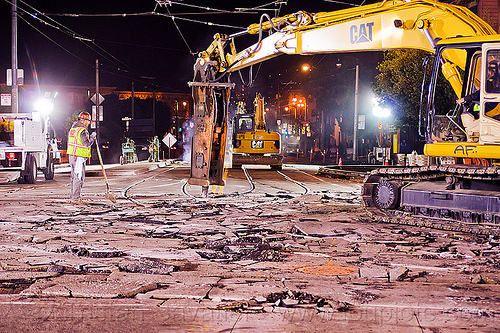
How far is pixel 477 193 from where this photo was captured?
10.8m

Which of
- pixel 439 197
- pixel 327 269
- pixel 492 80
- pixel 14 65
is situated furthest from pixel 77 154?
pixel 14 65

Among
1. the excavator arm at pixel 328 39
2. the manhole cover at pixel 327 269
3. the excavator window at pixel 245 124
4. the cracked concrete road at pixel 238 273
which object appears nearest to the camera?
the cracked concrete road at pixel 238 273

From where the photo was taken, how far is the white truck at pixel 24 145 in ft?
72.8

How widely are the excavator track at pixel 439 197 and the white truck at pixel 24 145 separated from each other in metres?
14.6

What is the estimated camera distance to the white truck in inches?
874

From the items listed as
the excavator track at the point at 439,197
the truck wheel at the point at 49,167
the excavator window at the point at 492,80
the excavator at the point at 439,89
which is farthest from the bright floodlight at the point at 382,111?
the excavator window at the point at 492,80

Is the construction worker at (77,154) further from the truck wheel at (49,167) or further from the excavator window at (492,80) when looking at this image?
the truck wheel at (49,167)

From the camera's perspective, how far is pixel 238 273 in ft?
23.5

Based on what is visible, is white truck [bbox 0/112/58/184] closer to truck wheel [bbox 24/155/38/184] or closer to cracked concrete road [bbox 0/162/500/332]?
truck wheel [bbox 24/155/38/184]

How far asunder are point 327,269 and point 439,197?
187 inches

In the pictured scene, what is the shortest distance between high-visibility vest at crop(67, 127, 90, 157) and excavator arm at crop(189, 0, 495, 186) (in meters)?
2.79

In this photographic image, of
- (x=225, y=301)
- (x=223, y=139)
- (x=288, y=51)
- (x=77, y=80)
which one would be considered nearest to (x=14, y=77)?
(x=223, y=139)

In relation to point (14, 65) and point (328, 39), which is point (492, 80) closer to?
point (328, 39)

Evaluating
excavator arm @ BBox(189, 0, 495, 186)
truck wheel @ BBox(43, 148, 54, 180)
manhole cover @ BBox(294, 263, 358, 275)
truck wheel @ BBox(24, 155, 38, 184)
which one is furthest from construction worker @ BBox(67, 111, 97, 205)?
truck wheel @ BBox(43, 148, 54, 180)
